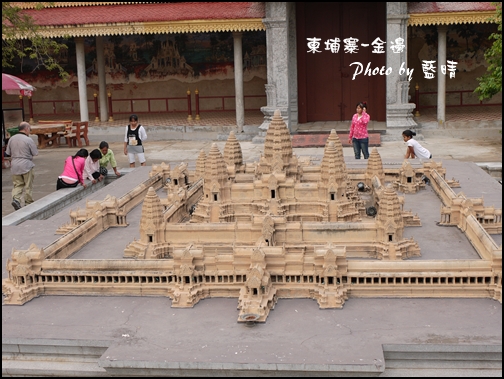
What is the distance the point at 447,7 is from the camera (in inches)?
921

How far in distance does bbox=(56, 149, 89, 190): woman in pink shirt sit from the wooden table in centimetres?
842

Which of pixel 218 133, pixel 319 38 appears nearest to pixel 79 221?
pixel 218 133

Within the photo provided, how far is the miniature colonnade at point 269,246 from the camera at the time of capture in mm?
9078

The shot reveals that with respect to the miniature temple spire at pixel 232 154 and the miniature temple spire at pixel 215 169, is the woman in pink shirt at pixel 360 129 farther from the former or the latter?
the miniature temple spire at pixel 215 169

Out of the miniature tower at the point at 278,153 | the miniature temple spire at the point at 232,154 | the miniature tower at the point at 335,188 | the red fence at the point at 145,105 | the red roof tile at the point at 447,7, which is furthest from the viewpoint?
the red fence at the point at 145,105

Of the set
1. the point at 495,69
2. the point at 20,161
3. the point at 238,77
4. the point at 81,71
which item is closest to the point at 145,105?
the point at 81,71

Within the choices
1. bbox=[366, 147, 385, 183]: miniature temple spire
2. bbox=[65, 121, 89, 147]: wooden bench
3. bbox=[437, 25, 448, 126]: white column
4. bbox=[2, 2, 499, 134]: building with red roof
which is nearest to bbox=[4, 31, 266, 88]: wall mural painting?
bbox=[2, 2, 499, 134]: building with red roof

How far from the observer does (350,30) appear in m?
25.5

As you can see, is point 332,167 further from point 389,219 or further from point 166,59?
point 166,59

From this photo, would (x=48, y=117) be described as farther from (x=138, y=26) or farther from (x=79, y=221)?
(x=79, y=221)

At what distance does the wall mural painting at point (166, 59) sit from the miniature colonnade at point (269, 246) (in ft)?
50.8

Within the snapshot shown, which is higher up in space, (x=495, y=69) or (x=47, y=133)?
(x=495, y=69)

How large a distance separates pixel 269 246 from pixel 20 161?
7475 millimetres

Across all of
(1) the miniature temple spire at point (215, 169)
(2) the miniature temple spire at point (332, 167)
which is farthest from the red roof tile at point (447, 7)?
(1) the miniature temple spire at point (215, 169)
